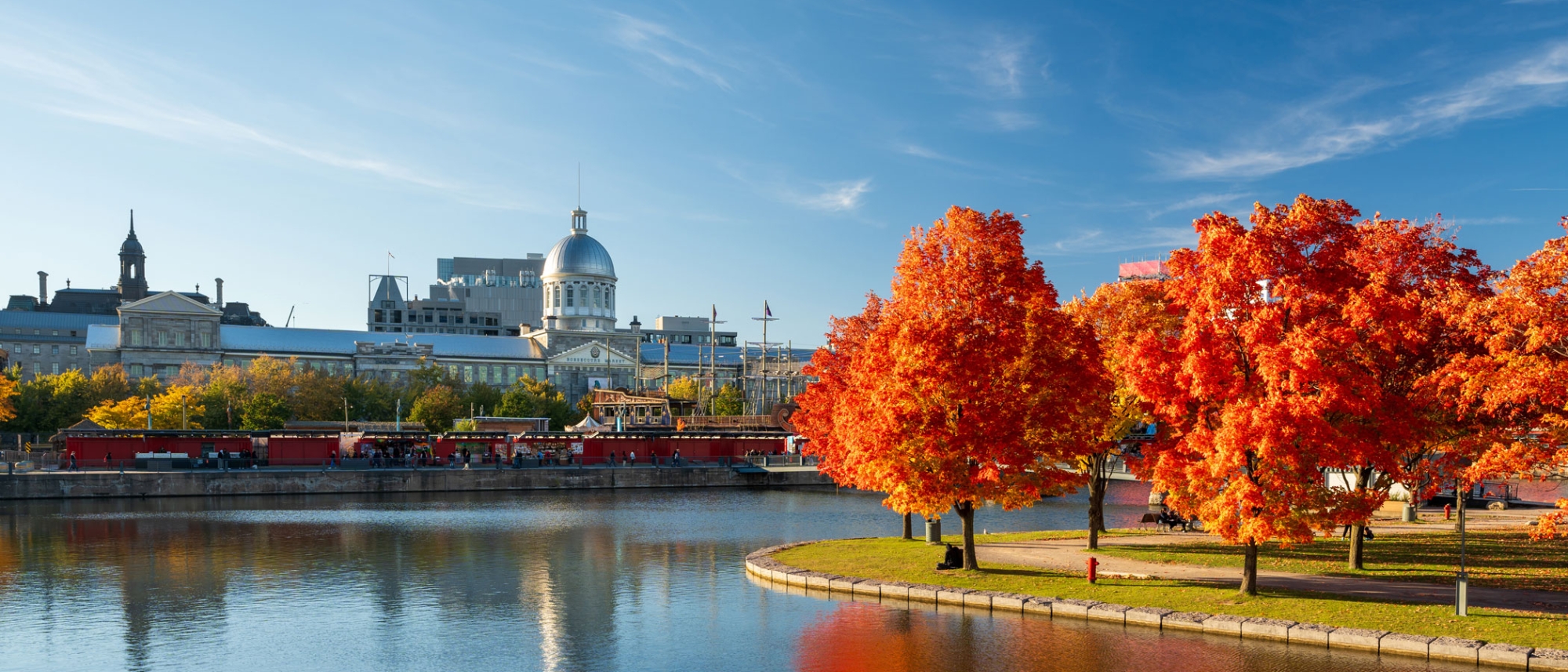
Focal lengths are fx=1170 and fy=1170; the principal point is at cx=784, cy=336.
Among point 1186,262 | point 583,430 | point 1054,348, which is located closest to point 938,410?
point 1054,348

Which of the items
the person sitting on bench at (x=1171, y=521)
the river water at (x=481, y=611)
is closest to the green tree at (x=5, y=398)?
the river water at (x=481, y=611)

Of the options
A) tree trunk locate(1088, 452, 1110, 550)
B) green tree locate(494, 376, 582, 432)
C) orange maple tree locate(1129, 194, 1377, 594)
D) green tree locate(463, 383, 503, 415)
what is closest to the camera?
orange maple tree locate(1129, 194, 1377, 594)

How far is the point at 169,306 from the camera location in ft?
Answer: 503

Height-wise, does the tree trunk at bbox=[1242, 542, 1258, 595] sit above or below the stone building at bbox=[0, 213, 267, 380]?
below

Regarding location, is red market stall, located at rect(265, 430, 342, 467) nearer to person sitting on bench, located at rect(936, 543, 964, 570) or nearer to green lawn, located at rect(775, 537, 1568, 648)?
green lawn, located at rect(775, 537, 1568, 648)

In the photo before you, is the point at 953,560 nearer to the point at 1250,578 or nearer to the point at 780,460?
the point at 1250,578

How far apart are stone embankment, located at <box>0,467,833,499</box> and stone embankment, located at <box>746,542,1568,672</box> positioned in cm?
5083

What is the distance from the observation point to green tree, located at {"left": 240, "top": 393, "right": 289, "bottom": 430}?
105 meters

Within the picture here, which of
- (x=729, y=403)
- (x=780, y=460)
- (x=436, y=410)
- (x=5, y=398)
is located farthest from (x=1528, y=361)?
(x=729, y=403)

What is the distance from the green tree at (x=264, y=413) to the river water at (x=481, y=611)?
5569 centimetres

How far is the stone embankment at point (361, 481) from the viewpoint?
69250mm

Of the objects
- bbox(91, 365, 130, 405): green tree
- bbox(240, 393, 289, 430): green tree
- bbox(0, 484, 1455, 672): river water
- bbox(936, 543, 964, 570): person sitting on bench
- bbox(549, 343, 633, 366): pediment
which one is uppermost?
bbox(549, 343, 633, 366): pediment

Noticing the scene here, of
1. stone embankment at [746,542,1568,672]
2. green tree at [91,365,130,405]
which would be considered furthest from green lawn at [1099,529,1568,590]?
green tree at [91,365,130,405]

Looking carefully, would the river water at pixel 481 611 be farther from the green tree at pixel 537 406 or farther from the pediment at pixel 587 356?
the pediment at pixel 587 356
